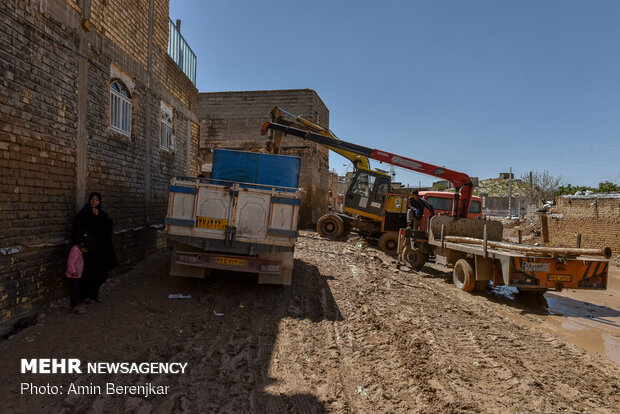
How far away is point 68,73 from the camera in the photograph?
5.31m

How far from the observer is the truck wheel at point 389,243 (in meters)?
12.7

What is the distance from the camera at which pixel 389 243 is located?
12742mm

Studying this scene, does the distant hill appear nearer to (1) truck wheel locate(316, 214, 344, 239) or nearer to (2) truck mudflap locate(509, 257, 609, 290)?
(1) truck wheel locate(316, 214, 344, 239)

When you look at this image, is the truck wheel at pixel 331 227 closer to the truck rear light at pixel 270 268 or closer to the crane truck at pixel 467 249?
the crane truck at pixel 467 249

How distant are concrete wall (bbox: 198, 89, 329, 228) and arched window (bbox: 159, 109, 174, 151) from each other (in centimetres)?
925

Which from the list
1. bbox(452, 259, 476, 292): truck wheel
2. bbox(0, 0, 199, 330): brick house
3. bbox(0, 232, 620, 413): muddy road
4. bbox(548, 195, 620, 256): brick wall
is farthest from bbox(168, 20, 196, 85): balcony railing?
bbox(548, 195, 620, 256): brick wall

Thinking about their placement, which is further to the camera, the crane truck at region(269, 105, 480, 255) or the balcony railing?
the crane truck at region(269, 105, 480, 255)

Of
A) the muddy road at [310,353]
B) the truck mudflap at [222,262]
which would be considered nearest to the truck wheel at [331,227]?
the muddy road at [310,353]

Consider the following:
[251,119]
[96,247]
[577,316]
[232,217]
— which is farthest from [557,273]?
[251,119]

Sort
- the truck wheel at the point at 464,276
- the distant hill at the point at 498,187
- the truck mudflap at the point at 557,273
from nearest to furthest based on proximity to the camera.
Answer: the truck mudflap at the point at 557,273
the truck wheel at the point at 464,276
the distant hill at the point at 498,187

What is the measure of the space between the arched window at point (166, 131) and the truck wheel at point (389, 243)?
759 centimetres

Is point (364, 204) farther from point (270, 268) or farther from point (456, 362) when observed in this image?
point (456, 362)

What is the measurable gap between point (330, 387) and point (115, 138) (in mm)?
5965

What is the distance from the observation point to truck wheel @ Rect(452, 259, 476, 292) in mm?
7511
